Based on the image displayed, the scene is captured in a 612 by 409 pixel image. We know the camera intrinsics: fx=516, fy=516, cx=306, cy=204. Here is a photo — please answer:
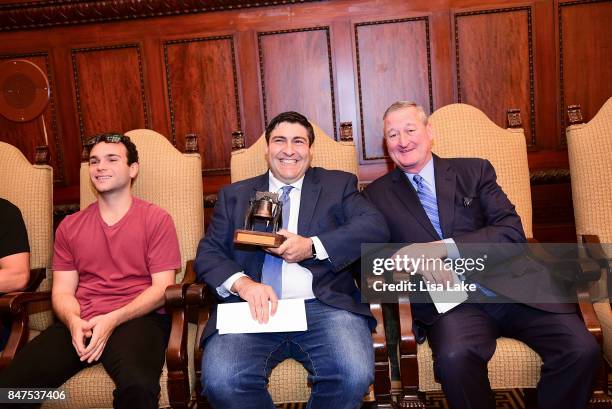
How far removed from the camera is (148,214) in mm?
2168

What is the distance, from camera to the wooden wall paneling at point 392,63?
3.29m

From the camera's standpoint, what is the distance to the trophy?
70.1 inches

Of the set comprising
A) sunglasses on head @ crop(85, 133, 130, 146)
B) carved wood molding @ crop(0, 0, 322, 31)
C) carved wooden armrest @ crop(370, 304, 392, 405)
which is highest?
carved wood molding @ crop(0, 0, 322, 31)

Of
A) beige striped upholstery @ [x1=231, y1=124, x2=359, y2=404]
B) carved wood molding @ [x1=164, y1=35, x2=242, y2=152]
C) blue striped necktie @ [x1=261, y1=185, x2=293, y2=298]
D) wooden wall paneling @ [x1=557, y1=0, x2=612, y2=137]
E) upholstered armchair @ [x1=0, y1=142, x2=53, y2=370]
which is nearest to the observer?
blue striped necktie @ [x1=261, y1=185, x2=293, y2=298]

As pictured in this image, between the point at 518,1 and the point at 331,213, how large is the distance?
209 centimetres

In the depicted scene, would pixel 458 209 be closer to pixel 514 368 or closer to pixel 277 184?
pixel 514 368

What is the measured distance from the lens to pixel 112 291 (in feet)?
6.76

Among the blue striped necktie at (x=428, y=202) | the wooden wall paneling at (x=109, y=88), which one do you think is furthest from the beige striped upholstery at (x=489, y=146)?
the wooden wall paneling at (x=109, y=88)

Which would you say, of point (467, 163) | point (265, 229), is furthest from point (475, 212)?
point (265, 229)

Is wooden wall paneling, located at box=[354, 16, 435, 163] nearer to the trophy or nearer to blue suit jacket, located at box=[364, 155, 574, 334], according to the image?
blue suit jacket, located at box=[364, 155, 574, 334]

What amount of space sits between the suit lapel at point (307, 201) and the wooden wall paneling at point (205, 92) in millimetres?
1423

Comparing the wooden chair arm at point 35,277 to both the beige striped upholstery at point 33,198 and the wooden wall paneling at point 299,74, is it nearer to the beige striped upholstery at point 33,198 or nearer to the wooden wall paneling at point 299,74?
the beige striped upholstery at point 33,198

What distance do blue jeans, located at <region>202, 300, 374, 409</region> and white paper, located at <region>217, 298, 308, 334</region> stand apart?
41mm

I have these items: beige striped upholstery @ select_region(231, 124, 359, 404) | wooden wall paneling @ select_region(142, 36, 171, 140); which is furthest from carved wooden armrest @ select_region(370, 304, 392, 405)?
wooden wall paneling @ select_region(142, 36, 171, 140)
